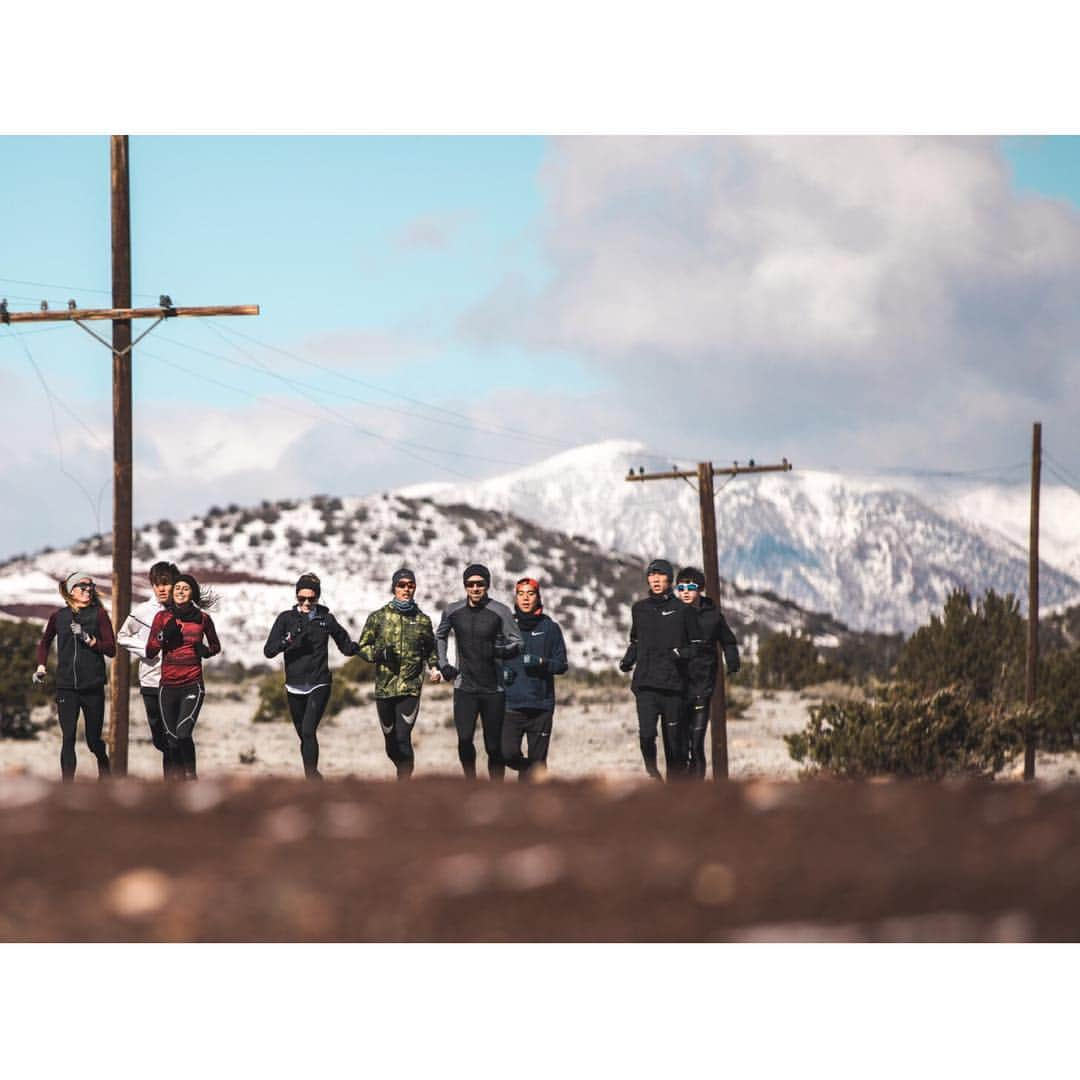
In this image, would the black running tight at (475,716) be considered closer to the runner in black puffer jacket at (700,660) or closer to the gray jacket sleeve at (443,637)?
the gray jacket sleeve at (443,637)

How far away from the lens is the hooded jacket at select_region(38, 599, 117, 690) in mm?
14172

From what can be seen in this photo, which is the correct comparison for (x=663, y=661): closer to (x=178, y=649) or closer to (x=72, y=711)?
(x=178, y=649)

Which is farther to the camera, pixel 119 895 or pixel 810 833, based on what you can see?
pixel 810 833

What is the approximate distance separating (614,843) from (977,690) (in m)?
33.2

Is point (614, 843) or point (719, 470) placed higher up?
→ point (719, 470)

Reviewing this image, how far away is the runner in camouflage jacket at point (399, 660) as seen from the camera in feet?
46.1

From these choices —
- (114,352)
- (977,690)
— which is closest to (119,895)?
(114,352)

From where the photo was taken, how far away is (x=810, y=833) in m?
8.70

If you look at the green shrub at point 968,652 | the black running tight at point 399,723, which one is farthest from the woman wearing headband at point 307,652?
the green shrub at point 968,652

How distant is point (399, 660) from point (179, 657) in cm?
178

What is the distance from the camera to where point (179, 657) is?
13.9 m

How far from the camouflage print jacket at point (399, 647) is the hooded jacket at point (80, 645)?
2.17 metres

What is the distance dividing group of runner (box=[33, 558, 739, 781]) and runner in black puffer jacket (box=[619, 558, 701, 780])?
0.01 m

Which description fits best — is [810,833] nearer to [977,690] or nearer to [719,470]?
[719,470]
